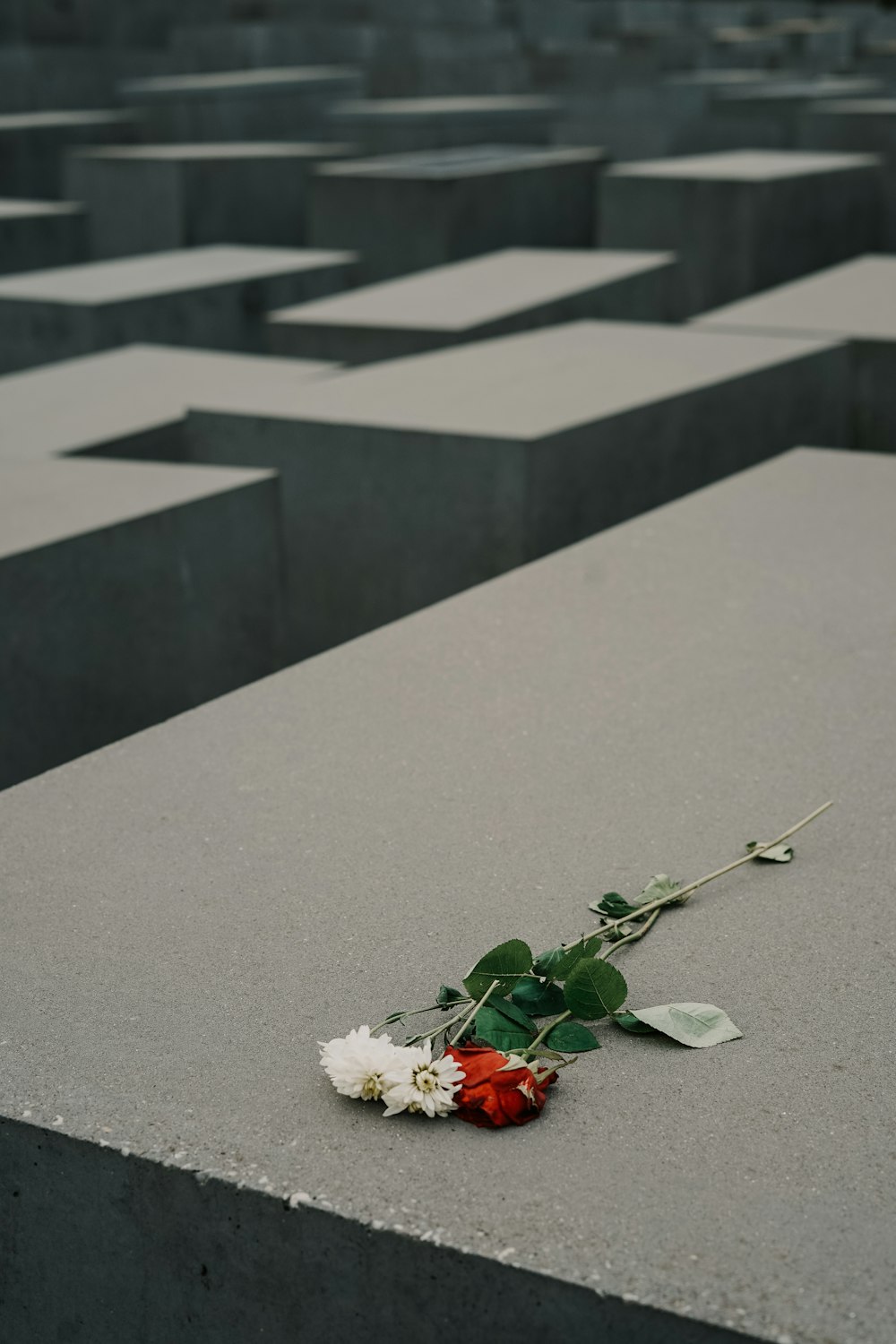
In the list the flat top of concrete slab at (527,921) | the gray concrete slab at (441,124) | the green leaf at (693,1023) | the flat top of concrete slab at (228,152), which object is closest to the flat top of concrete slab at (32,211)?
the flat top of concrete slab at (228,152)

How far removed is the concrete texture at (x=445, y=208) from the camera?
9430 millimetres

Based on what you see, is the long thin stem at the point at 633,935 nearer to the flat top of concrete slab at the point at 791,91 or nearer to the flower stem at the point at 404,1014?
the flower stem at the point at 404,1014

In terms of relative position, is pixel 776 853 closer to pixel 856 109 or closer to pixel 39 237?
pixel 39 237

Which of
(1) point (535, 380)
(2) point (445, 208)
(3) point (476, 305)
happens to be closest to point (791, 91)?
(2) point (445, 208)

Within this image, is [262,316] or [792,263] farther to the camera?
[792,263]

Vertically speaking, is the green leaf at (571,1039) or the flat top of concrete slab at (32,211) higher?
the flat top of concrete slab at (32,211)

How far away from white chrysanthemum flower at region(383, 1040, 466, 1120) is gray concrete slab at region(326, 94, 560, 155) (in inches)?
453

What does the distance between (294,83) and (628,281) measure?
8.20 meters

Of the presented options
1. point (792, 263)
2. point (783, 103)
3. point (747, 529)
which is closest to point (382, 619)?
point (747, 529)

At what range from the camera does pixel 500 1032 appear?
1858 mm

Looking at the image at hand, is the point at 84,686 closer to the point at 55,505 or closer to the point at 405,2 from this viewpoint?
the point at 55,505

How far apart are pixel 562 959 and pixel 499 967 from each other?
0.10 meters

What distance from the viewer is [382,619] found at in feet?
16.8

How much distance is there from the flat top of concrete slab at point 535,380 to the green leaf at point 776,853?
8.06 feet
